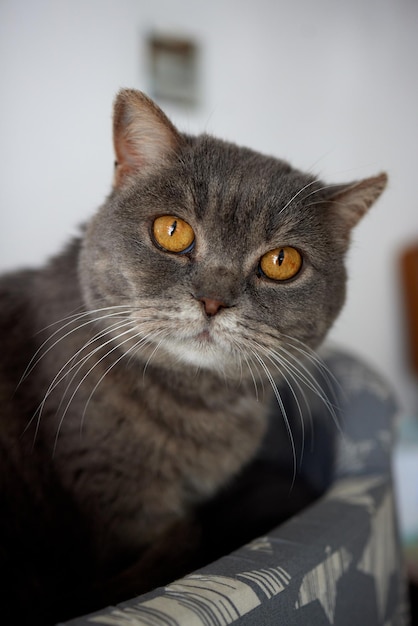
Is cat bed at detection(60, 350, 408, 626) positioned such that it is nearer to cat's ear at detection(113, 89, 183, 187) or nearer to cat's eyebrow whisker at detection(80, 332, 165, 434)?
cat's eyebrow whisker at detection(80, 332, 165, 434)

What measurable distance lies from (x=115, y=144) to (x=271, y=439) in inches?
35.2

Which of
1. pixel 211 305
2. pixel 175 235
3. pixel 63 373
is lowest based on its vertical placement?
pixel 63 373

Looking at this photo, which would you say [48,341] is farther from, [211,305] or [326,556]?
[326,556]

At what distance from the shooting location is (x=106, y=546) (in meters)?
0.92

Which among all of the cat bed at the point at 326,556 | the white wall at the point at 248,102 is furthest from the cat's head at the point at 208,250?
the white wall at the point at 248,102

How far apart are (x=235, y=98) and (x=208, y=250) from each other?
1816 millimetres

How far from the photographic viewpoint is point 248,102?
7.93ft

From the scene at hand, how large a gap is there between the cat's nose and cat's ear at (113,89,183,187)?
0.32 meters

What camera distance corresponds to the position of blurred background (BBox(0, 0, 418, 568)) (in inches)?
77.7

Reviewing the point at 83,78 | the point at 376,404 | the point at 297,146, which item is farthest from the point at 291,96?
the point at 376,404

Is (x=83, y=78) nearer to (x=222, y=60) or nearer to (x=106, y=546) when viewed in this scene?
(x=222, y=60)

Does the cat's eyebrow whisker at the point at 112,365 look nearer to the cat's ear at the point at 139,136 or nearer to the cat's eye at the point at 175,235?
the cat's eye at the point at 175,235

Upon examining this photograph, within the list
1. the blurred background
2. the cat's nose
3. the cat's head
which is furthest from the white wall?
the cat's nose

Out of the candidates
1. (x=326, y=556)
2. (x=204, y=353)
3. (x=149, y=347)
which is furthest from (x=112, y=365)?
(x=326, y=556)
